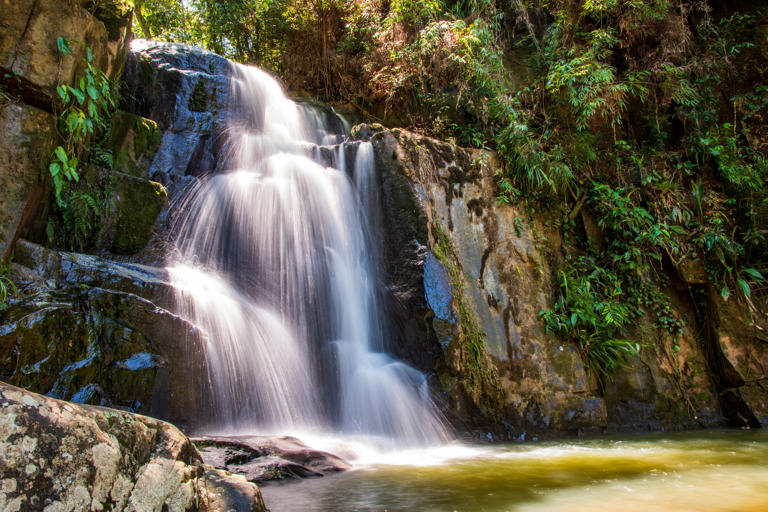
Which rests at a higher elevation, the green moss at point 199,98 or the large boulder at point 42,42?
the green moss at point 199,98

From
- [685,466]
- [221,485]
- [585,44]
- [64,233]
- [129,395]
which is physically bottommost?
[685,466]

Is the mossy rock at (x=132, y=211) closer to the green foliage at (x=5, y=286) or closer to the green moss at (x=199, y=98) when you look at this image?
the green foliage at (x=5, y=286)

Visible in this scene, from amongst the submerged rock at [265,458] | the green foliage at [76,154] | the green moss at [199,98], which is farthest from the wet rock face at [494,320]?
the green foliage at [76,154]

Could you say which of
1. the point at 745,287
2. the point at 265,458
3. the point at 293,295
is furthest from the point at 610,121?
the point at 265,458

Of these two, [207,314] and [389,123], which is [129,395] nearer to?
[207,314]

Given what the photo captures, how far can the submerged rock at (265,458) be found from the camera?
3172mm

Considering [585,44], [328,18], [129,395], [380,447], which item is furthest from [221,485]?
[328,18]

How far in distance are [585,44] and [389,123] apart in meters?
4.16

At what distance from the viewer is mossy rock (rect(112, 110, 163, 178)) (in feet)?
20.3

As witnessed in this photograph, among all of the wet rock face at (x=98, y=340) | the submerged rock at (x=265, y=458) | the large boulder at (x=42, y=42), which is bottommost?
the submerged rock at (x=265, y=458)

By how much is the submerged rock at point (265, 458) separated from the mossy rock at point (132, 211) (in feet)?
9.85

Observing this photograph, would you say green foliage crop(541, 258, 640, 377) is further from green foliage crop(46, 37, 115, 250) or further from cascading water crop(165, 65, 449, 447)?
green foliage crop(46, 37, 115, 250)

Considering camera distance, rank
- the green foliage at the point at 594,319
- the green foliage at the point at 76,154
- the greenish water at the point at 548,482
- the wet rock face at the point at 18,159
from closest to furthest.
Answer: the greenish water at the point at 548,482
the wet rock face at the point at 18,159
the green foliage at the point at 76,154
the green foliage at the point at 594,319

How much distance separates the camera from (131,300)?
4.02 m
